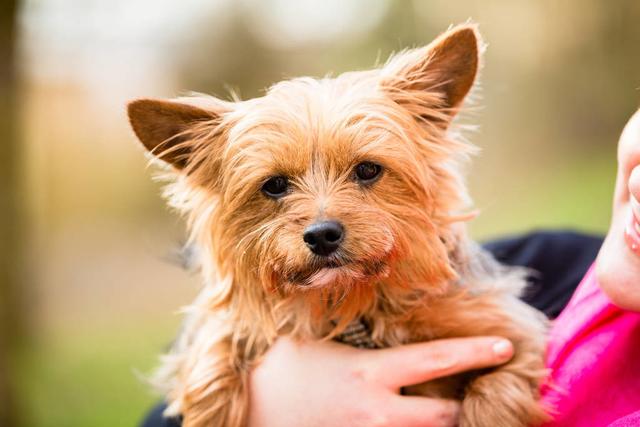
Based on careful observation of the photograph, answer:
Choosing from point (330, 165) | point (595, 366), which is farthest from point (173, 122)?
point (595, 366)

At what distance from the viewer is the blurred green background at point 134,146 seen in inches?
249

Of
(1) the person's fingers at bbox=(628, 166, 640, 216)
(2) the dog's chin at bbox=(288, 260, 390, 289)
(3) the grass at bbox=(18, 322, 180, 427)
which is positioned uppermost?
(1) the person's fingers at bbox=(628, 166, 640, 216)

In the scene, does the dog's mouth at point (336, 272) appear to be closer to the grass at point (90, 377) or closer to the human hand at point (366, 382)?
the human hand at point (366, 382)

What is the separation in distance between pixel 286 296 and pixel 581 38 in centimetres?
849

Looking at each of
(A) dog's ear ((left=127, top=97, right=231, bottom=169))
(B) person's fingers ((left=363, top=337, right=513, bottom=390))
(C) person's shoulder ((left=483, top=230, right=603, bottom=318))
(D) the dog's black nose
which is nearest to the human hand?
(B) person's fingers ((left=363, top=337, right=513, bottom=390))

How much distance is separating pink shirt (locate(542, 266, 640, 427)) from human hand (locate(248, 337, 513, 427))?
0.19 metres

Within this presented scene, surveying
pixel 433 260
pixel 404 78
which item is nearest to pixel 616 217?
pixel 433 260

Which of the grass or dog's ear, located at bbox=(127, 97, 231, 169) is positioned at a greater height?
dog's ear, located at bbox=(127, 97, 231, 169)

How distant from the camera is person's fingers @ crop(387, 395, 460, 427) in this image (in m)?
2.01

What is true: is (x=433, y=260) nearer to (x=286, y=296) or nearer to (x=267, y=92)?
(x=286, y=296)

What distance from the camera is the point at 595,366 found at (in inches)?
74.2

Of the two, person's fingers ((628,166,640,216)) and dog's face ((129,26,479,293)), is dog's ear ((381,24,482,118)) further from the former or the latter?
person's fingers ((628,166,640,216))

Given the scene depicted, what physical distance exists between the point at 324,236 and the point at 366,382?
0.49 metres

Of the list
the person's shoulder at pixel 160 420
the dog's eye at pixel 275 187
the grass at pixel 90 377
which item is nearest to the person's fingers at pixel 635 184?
the dog's eye at pixel 275 187
